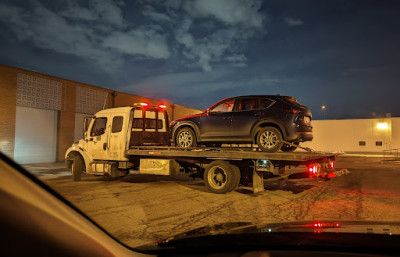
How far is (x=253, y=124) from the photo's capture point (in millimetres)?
8641

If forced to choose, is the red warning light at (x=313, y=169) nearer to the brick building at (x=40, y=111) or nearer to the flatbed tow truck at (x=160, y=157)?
the flatbed tow truck at (x=160, y=157)

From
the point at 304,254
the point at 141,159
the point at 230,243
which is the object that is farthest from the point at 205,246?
the point at 141,159

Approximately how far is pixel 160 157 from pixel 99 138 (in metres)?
2.37

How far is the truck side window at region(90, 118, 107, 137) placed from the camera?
Answer: 10605mm

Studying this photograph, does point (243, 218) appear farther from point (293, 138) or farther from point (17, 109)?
point (17, 109)

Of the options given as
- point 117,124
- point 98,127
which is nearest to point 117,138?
point 117,124

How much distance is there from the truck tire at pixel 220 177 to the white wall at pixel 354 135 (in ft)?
108

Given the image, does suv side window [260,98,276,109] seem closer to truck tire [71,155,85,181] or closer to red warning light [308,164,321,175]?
Answer: red warning light [308,164,321,175]

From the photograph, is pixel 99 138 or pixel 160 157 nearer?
pixel 160 157

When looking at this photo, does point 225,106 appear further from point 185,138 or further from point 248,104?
point 185,138

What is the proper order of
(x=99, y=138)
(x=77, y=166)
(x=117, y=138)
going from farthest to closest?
(x=77, y=166) → (x=99, y=138) → (x=117, y=138)

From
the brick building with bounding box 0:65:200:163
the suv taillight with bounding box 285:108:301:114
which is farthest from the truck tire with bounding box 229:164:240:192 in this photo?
the brick building with bounding box 0:65:200:163

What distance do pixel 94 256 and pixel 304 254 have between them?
123 centimetres

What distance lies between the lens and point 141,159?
33.1 ft
